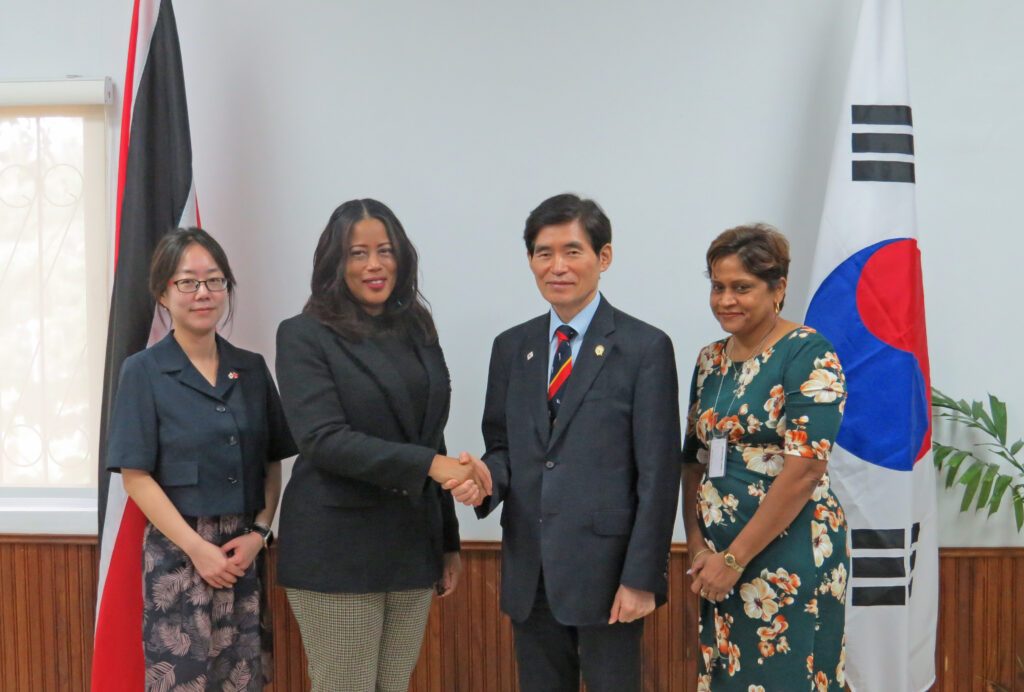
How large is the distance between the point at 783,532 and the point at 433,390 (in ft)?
2.79

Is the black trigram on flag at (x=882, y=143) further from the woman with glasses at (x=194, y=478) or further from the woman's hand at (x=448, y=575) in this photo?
the woman with glasses at (x=194, y=478)

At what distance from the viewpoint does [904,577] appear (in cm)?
230

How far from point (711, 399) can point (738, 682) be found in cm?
62

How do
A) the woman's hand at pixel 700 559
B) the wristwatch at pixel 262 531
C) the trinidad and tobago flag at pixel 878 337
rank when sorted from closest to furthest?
the woman's hand at pixel 700 559
the wristwatch at pixel 262 531
the trinidad and tobago flag at pixel 878 337

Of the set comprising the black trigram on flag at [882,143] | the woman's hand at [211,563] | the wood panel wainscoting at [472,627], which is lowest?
the wood panel wainscoting at [472,627]

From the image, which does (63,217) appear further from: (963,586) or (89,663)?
(963,586)

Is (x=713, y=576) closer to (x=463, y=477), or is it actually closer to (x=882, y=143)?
(x=463, y=477)

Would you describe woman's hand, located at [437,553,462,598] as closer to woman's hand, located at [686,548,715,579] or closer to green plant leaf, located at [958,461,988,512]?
woman's hand, located at [686,548,715,579]

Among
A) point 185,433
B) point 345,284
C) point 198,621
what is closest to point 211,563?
point 198,621

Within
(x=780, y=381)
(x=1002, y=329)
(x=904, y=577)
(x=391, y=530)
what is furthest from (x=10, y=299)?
(x=1002, y=329)

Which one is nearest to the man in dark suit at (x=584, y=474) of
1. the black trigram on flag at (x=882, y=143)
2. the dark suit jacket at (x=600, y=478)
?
the dark suit jacket at (x=600, y=478)

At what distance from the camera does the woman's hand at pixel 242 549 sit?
195 cm

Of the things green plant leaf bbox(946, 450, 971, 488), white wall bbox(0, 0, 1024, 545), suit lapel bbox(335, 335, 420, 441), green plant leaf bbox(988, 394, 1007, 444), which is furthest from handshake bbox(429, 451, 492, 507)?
green plant leaf bbox(988, 394, 1007, 444)

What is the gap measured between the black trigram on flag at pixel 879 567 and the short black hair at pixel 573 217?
3.90ft
